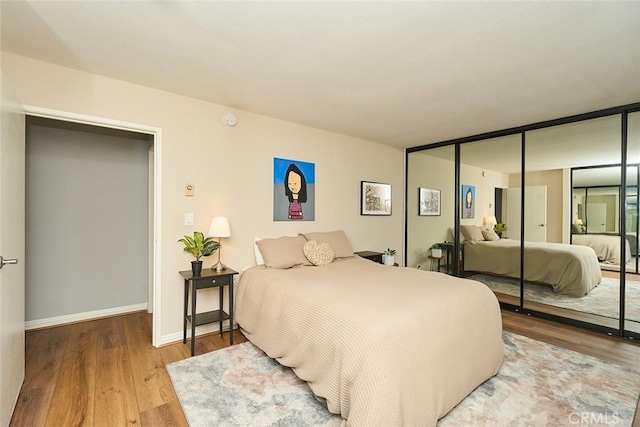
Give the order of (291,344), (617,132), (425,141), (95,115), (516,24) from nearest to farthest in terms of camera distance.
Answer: (516,24), (291,344), (95,115), (617,132), (425,141)

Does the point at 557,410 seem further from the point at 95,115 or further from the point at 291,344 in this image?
the point at 95,115

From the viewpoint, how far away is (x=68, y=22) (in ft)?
6.03

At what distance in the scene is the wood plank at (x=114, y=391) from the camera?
1801 mm

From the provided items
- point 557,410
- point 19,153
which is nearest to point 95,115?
point 19,153

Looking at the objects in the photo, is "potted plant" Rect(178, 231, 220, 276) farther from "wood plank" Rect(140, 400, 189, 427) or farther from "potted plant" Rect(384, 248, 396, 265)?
"potted plant" Rect(384, 248, 396, 265)

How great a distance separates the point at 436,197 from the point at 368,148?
1365mm

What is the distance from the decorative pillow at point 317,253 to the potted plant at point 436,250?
2.12 metres

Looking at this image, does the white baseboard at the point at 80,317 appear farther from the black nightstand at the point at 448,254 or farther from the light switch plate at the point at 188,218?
the black nightstand at the point at 448,254

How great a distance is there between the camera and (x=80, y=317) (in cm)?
342

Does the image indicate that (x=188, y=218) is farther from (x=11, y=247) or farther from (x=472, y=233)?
(x=472, y=233)

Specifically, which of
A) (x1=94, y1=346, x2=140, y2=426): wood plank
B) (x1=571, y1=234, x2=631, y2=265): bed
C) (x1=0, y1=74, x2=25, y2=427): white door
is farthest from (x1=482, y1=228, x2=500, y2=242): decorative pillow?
(x1=0, y1=74, x2=25, y2=427): white door

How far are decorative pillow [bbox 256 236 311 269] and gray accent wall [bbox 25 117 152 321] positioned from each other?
1.84m
